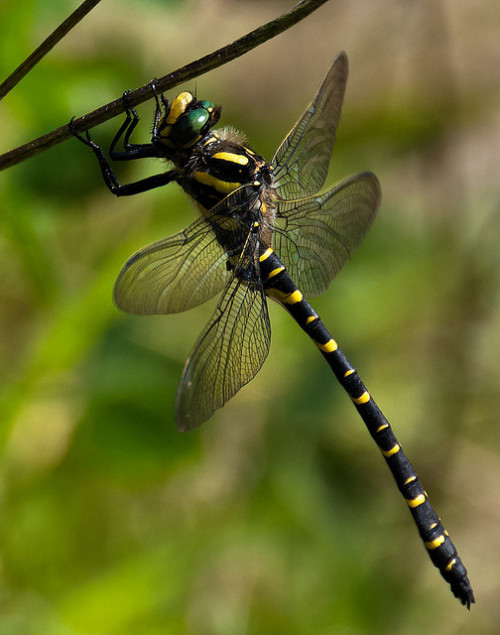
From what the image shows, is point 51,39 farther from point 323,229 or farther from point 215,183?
point 323,229

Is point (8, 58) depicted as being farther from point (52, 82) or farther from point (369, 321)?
point (369, 321)

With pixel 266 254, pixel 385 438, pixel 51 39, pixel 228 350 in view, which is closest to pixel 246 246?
pixel 266 254

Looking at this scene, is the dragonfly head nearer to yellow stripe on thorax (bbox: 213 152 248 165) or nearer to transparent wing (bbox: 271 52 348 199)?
yellow stripe on thorax (bbox: 213 152 248 165)

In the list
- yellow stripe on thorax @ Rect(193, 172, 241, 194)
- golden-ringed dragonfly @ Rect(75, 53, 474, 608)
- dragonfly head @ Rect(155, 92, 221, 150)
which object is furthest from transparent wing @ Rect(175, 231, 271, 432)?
dragonfly head @ Rect(155, 92, 221, 150)

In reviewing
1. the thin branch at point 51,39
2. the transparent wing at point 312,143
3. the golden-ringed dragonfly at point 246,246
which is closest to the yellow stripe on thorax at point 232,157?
the golden-ringed dragonfly at point 246,246

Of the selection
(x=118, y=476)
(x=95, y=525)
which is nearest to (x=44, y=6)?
(x=118, y=476)

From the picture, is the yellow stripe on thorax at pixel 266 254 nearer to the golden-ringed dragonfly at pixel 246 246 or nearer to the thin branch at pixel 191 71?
the golden-ringed dragonfly at pixel 246 246
